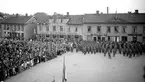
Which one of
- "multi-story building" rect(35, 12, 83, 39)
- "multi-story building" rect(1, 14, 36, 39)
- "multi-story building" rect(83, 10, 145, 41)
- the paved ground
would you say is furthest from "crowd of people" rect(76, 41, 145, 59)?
"multi-story building" rect(1, 14, 36, 39)

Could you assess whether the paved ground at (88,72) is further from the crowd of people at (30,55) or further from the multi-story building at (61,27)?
the multi-story building at (61,27)

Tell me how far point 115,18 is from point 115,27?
80.2 inches

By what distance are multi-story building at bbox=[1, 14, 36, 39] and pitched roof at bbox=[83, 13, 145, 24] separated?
53.6 ft

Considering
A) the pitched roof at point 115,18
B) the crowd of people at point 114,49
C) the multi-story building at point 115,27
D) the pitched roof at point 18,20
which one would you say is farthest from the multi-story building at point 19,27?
the crowd of people at point 114,49

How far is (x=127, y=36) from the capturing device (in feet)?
111

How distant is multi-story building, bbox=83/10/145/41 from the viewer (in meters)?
33.0

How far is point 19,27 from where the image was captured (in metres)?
43.3

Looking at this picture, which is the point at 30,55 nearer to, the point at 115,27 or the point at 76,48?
the point at 76,48

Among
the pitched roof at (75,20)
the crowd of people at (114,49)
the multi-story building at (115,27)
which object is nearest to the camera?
the crowd of people at (114,49)

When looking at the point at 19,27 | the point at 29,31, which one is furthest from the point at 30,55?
the point at 19,27

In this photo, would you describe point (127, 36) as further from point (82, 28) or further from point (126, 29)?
point (82, 28)

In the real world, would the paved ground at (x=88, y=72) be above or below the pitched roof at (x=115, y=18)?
below

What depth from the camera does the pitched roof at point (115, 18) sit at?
3366 centimetres

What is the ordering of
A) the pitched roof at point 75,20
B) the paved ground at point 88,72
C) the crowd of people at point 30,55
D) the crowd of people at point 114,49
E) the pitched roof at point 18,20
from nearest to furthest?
the paved ground at point 88,72
the crowd of people at point 30,55
the crowd of people at point 114,49
the pitched roof at point 75,20
the pitched roof at point 18,20
